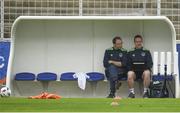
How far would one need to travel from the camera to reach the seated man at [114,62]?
1123 centimetres

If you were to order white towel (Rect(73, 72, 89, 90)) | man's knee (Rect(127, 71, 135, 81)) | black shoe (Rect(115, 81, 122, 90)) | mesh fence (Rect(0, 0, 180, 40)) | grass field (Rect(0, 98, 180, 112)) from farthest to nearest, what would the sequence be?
mesh fence (Rect(0, 0, 180, 40))
white towel (Rect(73, 72, 89, 90))
black shoe (Rect(115, 81, 122, 90))
man's knee (Rect(127, 71, 135, 81))
grass field (Rect(0, 98, 180, 112))

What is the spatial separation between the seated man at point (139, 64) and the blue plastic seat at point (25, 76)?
6.99 ft

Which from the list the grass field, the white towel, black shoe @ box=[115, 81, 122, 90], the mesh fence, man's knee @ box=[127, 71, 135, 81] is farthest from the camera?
the mesh fence

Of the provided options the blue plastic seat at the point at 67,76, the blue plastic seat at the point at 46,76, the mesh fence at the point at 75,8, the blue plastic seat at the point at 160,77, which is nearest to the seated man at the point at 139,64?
the blue plastic seat at the point at 160,77

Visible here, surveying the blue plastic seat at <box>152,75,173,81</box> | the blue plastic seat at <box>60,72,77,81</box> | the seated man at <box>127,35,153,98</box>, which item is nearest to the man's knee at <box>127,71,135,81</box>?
the seated man at <box>127,35,153,98</box>

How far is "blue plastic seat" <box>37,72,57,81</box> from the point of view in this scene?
38.7 ft

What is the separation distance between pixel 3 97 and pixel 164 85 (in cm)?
331

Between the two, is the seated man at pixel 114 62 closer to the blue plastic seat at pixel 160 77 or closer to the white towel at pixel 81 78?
the white towel at pixel 81 78

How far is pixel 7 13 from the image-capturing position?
11922 mm

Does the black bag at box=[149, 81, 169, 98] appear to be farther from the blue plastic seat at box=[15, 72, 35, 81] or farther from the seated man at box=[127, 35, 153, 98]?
the blue plastic seat at box=[15, 72, 35, 81]

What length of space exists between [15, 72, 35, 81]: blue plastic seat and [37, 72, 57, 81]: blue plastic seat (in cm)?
15

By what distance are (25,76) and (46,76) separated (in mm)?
455

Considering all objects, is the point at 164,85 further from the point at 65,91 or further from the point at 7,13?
the point at 7,13

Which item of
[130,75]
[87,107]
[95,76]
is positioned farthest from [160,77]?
[87,107]
